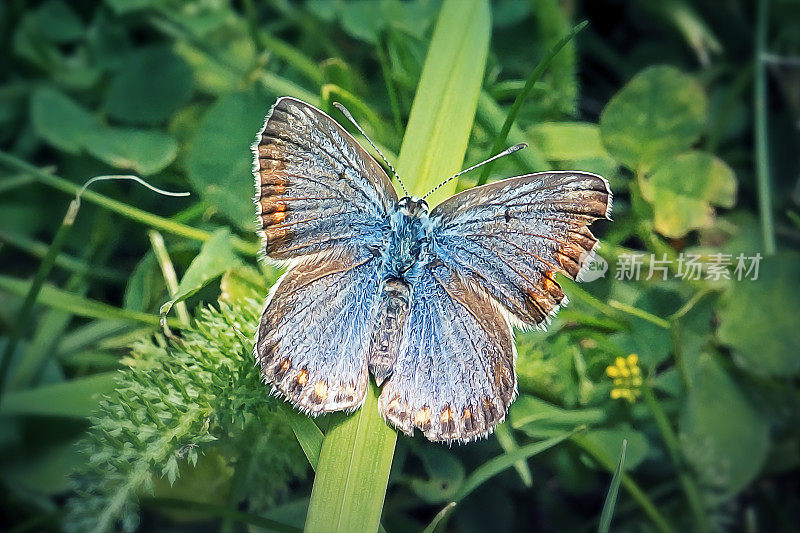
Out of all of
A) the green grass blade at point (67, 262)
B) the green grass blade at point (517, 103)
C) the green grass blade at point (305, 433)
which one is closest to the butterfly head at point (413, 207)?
the green grass blade at point (517, 103)

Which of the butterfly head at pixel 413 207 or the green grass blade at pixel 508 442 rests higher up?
the butterfly head at pixel 413 207

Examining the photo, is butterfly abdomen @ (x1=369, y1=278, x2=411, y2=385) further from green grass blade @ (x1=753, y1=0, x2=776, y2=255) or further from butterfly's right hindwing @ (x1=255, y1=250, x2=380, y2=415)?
green grass blade @ (x1=753, y1=0, x2=776, y2=255)

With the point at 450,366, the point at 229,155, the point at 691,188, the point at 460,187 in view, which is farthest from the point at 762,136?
the point at 229,155

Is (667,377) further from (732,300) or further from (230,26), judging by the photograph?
(230,26)

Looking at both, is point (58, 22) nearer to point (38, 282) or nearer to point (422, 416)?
point (38, 282)

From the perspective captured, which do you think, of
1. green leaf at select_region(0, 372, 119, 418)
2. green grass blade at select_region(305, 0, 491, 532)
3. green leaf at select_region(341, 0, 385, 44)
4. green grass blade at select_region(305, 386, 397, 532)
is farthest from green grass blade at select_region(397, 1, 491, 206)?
green leaf at select_region(0, 372, 119, 418)

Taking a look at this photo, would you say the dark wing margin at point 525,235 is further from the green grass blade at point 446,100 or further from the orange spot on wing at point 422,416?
the orange spot on wing at point 422,416
